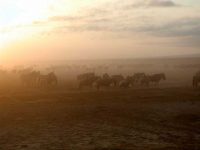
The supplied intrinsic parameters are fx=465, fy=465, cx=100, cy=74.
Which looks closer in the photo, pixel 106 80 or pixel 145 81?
pixel 106 80

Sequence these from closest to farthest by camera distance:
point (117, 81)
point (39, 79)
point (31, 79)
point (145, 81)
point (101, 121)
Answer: point (101, 121), point (145, 81), point (117, 81), point (39, 79), point (31, 79)

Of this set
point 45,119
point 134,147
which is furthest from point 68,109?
point 134,147

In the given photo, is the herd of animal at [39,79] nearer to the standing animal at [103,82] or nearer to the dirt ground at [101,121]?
the standing animal at [103,82]

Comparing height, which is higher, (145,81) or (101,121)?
(145,81)

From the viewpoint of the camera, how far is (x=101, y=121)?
1989 cm

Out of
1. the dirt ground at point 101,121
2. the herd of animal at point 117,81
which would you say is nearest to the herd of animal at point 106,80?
the herd of animal at point 117,81

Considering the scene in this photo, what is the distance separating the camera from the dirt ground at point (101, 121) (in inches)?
616

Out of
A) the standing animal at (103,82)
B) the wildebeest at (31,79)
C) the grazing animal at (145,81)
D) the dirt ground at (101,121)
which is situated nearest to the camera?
the dirt ground at (101,121)

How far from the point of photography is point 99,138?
16312 mm

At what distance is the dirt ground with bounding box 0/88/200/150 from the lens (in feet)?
51.4

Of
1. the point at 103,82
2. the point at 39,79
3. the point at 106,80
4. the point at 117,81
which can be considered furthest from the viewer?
the point at 39,79

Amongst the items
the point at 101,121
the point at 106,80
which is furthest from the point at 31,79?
the point at 101,121

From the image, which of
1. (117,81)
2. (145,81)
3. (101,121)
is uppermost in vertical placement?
(117,81)

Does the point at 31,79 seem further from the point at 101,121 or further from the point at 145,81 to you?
the point at 101,121
